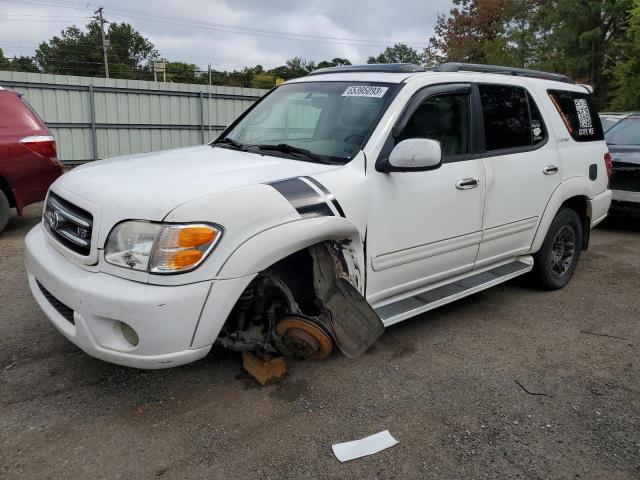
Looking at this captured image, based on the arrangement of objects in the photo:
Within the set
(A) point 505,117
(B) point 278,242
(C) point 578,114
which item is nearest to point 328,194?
(B) point 278,242

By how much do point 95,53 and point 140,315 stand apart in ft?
231

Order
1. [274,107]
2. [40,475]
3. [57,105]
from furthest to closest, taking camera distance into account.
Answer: [57,105]
[274,107]
[40,475]

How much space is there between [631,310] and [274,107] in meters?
3.39

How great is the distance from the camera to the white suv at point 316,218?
97.0 inches

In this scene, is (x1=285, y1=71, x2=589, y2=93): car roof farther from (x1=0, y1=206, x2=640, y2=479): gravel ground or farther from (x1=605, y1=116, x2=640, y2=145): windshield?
(x1=605, y1=116, x2=640, y2=145): windshield

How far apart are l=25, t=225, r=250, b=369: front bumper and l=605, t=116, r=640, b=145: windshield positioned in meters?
7.57

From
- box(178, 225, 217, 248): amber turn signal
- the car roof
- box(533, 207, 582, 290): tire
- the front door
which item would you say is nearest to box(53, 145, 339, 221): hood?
box(178, 225, 217, 248): amber turn signal

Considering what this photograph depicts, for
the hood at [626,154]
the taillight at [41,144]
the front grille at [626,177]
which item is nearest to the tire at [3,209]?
the taillight at [41,144]

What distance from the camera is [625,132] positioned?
27.0 feet

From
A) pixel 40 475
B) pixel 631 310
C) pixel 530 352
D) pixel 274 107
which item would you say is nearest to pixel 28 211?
pixel 274 107

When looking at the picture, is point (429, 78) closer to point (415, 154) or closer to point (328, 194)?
point (415, 154)

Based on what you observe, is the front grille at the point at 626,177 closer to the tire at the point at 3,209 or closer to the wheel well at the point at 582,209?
the wheel well at the point at 582,209

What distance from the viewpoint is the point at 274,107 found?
401 cm

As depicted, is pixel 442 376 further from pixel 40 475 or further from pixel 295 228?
pixel 40 475
